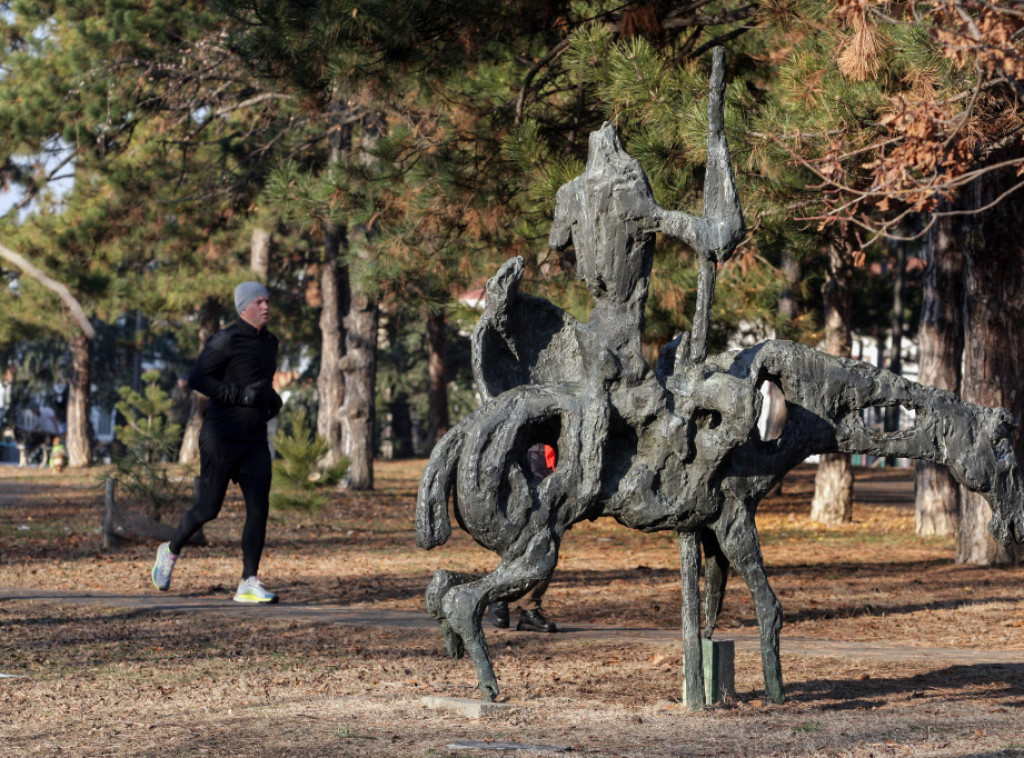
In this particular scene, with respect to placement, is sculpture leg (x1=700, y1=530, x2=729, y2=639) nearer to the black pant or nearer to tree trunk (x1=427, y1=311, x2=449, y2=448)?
the black pant

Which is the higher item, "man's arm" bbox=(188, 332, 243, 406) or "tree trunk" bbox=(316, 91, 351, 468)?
"tree trunk" bbox=(316, 91, 351, 468)

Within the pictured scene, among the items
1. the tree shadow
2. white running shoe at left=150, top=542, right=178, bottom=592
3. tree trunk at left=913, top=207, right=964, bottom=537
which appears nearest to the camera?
the tree shadow

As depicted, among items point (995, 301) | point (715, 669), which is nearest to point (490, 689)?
point (715, 669)

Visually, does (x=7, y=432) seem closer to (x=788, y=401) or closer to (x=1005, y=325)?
(x=1005, y=325)

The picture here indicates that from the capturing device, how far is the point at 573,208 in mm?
6438

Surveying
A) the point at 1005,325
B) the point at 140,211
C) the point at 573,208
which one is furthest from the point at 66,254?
the point at 573,208

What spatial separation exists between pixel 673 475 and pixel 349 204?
24.2 feet

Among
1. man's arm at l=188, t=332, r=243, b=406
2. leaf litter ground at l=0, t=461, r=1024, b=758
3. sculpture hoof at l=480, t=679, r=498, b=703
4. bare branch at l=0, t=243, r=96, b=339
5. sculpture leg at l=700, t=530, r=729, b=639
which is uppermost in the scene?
man's arm at l=188, t=332, r=243, b=406

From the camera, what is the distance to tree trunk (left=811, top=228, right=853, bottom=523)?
711 inches

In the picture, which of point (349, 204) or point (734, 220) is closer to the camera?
point (734, 220)

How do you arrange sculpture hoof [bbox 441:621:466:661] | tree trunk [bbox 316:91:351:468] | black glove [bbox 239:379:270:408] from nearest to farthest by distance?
sculpture hoof [bbox 441:621:466:661] → black glove [bbox 239:379:270:408] → tree trunk [bbox 316:91:351:468]

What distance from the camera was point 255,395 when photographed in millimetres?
9469

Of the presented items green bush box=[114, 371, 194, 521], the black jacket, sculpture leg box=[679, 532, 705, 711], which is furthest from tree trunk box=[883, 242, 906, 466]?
sculpture leg box=[679, 532, 705, 711]

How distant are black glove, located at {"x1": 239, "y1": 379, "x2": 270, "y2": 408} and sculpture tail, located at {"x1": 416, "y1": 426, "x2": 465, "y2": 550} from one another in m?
3.66
